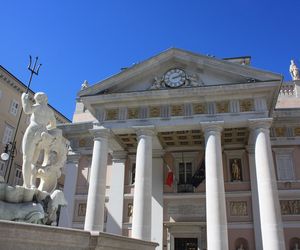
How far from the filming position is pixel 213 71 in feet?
60.3

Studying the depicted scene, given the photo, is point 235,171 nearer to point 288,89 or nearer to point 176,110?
point 176,110

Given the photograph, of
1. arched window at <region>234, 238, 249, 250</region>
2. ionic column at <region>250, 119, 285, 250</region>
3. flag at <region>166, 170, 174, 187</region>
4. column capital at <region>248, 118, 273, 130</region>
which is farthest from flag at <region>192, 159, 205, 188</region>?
column capital at <region>248, 118, 273, 130</region>

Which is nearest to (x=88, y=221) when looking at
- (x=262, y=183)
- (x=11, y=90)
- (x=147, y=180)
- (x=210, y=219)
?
(x=147, y=180)

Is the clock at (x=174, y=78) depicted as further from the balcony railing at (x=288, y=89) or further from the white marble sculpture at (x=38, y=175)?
the white marble sculpture at (x=38, y=175)

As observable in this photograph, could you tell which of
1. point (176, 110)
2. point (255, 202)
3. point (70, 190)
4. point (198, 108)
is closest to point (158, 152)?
point (176, 110)

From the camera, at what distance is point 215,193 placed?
1540 centimetres

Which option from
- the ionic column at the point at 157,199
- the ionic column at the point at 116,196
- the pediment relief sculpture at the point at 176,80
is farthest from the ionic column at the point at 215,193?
the ionic column at the point at 116,196

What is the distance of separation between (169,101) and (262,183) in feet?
20.6

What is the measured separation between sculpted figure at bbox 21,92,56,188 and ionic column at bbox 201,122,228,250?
8.55 meters

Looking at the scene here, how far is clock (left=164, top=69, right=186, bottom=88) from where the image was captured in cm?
1836

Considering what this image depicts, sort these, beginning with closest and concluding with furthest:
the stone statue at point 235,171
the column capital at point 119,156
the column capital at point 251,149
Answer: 1. the column capital at point 251,149
2. the stone statue at point 235,171
3. the column capital at point 119,156

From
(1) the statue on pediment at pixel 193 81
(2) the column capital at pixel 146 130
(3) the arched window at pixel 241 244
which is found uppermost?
(1) the statue on pediment at pixel 193 81

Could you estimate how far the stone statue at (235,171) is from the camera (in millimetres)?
20531

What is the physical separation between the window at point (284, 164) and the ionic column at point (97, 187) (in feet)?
34.0
